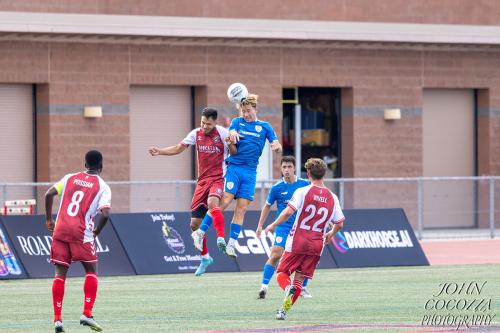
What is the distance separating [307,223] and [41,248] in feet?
27.8

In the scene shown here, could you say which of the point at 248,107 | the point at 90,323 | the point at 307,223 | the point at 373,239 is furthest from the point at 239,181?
the point at 373,239

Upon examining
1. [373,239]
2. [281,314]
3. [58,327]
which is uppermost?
[58,327]

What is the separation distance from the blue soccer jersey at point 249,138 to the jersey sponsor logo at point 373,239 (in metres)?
6.58

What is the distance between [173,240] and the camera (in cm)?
2450

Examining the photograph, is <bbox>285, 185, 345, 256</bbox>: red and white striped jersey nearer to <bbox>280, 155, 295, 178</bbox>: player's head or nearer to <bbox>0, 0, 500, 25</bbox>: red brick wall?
<bbox>280, 155, 295, 178</bbox>: player's head

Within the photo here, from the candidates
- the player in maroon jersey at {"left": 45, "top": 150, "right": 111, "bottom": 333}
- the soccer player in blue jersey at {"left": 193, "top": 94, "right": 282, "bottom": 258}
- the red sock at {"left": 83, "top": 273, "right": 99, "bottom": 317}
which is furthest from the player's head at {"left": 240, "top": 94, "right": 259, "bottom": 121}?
the red sock at {"left": 83, "top": 273, "right": 99, "bottom": 317}

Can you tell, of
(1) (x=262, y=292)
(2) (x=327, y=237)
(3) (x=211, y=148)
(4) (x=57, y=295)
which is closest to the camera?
(4) (x=57, y=295)

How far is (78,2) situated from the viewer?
1237 inches

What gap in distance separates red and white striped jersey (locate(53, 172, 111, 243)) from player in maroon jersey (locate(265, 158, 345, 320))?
6.91ft

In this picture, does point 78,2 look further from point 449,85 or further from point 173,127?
point 449,85

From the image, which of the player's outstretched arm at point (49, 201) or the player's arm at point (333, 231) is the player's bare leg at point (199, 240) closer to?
the player's arm at point (333, 231)

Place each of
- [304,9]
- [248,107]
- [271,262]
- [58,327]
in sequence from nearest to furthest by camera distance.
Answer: [58,327]
[271,262]
[248,107]
[304,9]

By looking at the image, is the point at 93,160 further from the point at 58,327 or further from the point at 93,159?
the point at 58,327

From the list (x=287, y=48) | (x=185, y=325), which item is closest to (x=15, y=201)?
(x=287, y=48)
